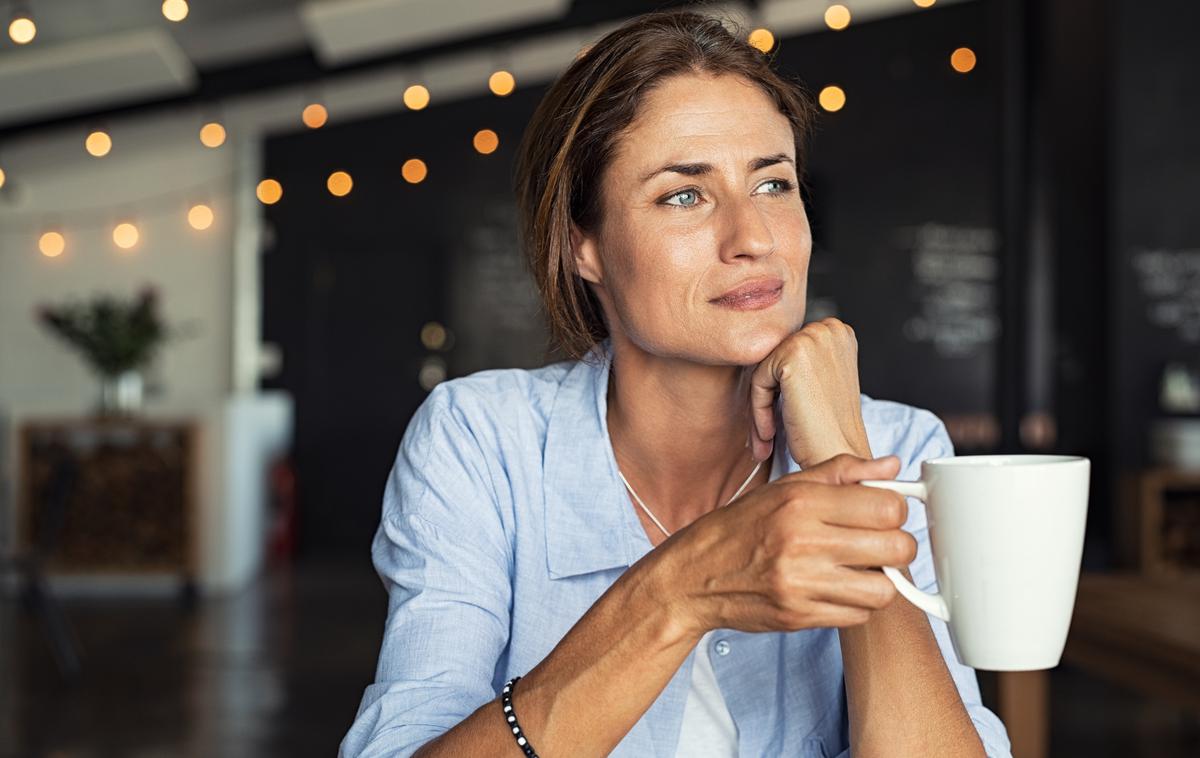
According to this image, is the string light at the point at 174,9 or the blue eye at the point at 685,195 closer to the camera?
the blue eye at the point at 685,195

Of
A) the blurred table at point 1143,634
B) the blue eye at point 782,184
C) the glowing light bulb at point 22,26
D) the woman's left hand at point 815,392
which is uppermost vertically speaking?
the glowing light bulb at point 22,26

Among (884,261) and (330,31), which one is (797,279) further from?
(884,261)

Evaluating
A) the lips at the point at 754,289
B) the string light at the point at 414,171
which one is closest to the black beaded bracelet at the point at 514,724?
the lips at the point at 754,289

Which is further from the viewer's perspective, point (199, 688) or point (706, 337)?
point (199, 688)

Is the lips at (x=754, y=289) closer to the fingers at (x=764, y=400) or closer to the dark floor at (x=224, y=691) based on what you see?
the fingers at (x=764, y=400)

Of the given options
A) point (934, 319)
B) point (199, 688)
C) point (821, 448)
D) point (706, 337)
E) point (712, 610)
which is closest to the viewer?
point (712, 610)

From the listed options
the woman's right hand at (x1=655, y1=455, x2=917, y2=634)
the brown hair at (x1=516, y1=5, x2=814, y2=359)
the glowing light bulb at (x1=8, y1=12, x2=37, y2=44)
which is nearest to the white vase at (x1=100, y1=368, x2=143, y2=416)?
the glowing light bulb at (x1=8, y1=12, x2=37, y2=44)

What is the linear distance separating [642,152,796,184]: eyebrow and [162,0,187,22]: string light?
5.01 metres

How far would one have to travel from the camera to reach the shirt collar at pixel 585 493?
125 cm

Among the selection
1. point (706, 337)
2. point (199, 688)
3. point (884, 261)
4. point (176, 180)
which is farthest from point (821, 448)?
point (176, 180)

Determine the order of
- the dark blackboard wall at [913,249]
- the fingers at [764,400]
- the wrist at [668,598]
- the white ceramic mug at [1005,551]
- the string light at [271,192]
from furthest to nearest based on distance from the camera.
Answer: the string light at [271,192], the dark blackboard wall at [913,249], the fingers at [764,400], the wrist at [668,598], the white ceramic mug at [1005,551]

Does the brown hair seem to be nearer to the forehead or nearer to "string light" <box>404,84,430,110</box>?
the forehead

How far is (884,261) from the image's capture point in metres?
7.64

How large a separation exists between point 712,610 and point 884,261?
701cm
